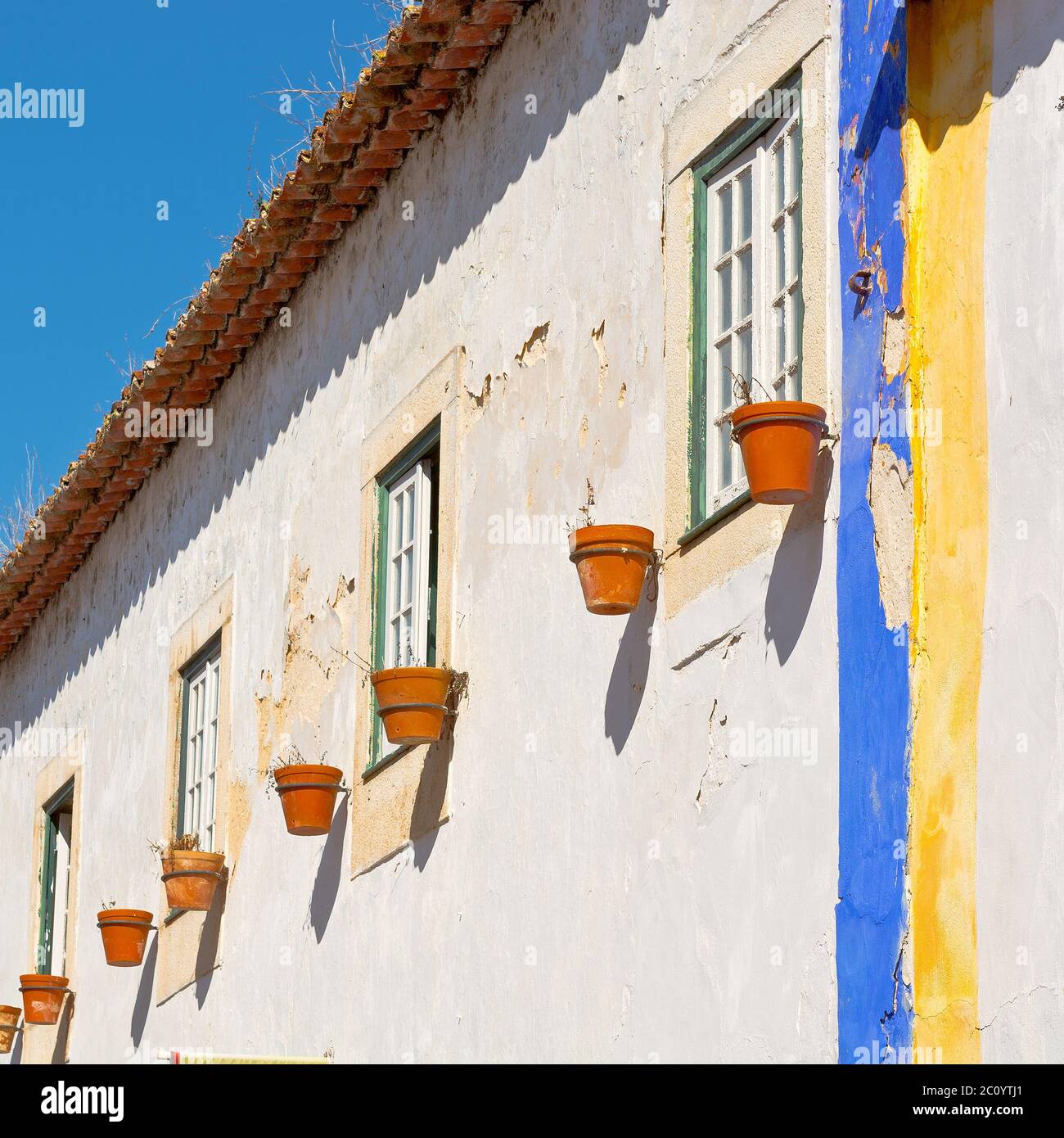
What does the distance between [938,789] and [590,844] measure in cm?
195

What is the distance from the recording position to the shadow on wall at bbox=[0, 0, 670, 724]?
28.7 feet

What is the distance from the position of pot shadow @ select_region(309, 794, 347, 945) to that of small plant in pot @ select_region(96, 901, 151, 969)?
2368 mm

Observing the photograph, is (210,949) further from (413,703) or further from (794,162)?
(794,162)

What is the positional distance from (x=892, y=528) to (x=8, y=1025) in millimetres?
10055

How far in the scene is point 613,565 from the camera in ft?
23.6

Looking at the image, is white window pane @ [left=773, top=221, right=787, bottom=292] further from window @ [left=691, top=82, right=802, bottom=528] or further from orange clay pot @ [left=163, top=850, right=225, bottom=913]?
orange clay pot @ [left=163, top=850, right=225, bottom=913]

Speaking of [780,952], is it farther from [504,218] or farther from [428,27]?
[428,27]

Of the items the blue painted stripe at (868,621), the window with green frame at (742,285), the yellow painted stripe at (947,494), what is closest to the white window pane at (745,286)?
the window with green frame at (742,285)

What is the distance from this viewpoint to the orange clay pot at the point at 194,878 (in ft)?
36.4

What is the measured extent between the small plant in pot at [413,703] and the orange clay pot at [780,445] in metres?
2.61

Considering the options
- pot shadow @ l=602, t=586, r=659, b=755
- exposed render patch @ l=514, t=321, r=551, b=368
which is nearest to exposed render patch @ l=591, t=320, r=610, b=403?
exposed render patch @ l=514, t=321, r=551, b=368

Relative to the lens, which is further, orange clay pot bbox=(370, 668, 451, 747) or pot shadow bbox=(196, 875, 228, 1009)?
pot shadow bbox=(196, 875, 228, 1009)

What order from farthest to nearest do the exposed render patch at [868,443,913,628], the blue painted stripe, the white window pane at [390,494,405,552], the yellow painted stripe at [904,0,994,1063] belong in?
1. the white window pane at [390,494,405,552]
2. the exposed render patch at [868,443,913,628]
3. the blue painted stripe
4. the yellow painted stripe at [904,0,994,1063]
